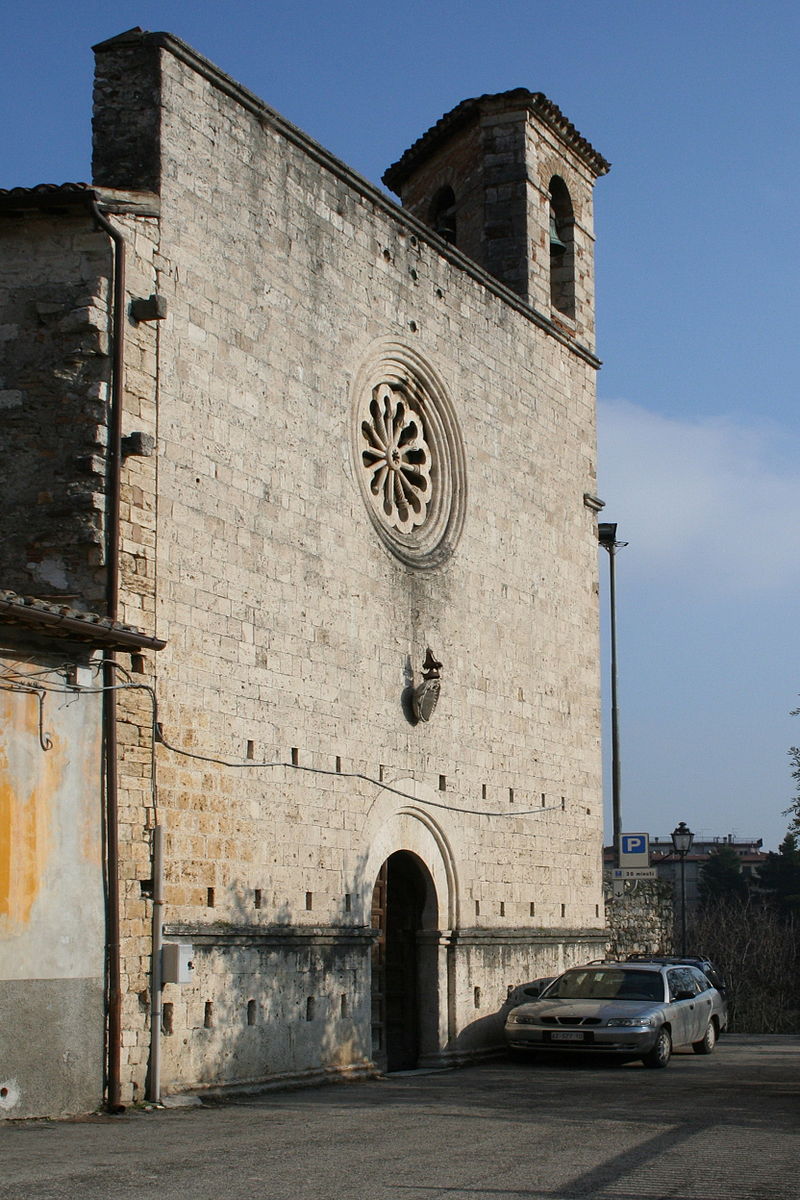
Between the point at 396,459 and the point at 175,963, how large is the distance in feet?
20.9

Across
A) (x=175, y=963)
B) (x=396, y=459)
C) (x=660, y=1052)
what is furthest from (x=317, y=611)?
(x=660, y=1052)

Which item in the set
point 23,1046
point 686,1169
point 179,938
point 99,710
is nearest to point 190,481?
point 99,710

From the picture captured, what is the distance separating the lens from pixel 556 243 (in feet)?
60.6

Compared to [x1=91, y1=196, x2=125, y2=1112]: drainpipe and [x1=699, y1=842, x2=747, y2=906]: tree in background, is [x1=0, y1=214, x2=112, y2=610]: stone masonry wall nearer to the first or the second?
[x1=91, y1=196, x2=125, y2=1112]: drainpipe

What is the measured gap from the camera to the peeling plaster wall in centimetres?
904

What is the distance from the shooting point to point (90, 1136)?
8.30 meters

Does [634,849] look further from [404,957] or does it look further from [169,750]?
[169,750]

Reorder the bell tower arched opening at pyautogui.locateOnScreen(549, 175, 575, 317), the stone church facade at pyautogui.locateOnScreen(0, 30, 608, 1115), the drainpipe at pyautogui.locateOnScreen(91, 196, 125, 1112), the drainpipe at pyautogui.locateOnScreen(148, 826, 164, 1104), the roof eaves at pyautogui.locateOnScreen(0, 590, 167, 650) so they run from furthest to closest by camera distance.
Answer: the bell tower arched opening at pyautogui.locateOnScreen(549, 175, 575, 317) → the stone church facade at pyautogui.locateOnScreen(0, 30, 608, 1115) → the drainpipe at pyautogui.locateOnScreen(148, 826, 164, 1104) → the drainpipe at pyautogui.locateOnScreen(91, 196, 125, 1112) → the roof eaves at pyautogui.locateOnScreen(0, 590, 167, 650)

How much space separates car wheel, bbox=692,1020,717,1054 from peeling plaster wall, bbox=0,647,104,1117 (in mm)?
8005

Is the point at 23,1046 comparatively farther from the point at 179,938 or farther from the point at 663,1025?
the point at 663,1025

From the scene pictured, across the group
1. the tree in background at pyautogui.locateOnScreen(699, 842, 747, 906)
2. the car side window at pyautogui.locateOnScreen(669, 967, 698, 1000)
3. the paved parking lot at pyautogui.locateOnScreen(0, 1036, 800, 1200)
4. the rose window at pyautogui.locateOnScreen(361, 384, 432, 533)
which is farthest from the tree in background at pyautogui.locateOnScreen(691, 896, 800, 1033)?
the tree in background at pyautogui.locateOnScreen(699, 842, 747, 906)

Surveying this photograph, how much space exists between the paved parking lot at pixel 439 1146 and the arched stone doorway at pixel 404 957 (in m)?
1.92

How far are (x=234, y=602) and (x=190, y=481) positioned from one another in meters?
1.08

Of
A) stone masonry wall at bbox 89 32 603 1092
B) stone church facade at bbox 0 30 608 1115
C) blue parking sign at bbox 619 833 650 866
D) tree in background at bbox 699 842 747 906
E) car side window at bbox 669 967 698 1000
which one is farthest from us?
tree in background at bbox 699 842 747 906
